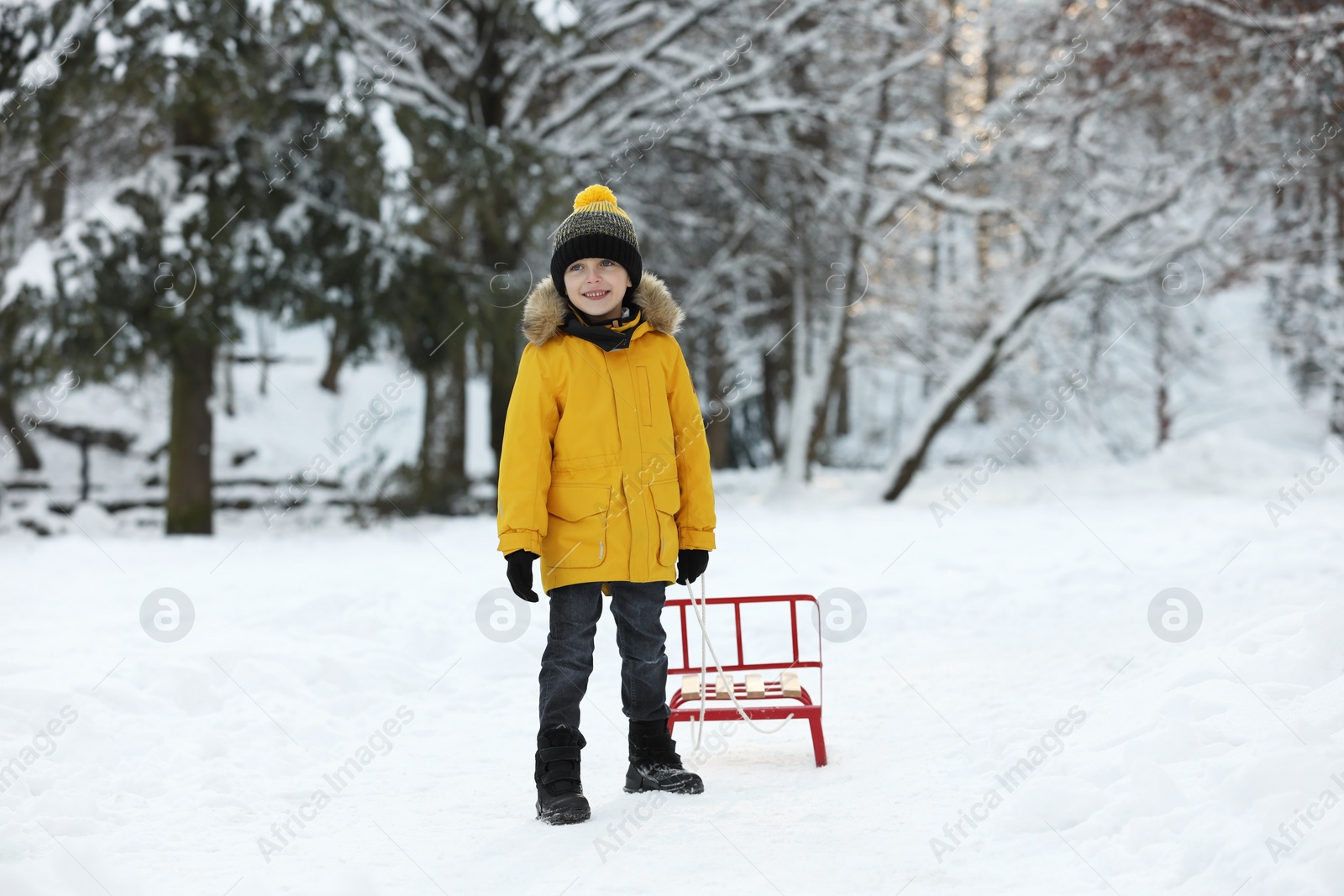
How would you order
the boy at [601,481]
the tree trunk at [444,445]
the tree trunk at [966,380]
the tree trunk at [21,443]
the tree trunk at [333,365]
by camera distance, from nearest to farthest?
1. the boy at [601,481]
2. the tree trunk at [333,365]
3. the tree trunk at [444,445]
4. the tree trunk at [966,380]
5. the tree trunk at [21,443]

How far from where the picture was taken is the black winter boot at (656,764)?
3.29m

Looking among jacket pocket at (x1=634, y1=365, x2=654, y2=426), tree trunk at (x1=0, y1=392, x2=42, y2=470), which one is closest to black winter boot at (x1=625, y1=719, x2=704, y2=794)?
jacket pocket at (x1=634, y1=365, x2=654, y2=426)

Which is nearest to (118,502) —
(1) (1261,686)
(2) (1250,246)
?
(1) (1261,686)

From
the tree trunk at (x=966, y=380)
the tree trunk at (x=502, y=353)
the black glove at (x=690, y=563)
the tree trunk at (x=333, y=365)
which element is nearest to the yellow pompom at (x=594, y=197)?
the black glove at (x=690, y=563)

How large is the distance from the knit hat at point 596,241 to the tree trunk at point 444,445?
24.7 ft

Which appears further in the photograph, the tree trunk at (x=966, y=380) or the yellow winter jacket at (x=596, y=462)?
the tree trunk at (x=966, y=380)

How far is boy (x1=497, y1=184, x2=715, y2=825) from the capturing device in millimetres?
3188

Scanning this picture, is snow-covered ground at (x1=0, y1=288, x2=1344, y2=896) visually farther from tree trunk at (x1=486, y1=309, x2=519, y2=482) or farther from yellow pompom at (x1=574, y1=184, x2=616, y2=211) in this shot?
tree trunk at (x1=486, y1=309, x2=519, y2=482)

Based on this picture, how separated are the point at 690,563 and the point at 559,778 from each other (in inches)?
29.9

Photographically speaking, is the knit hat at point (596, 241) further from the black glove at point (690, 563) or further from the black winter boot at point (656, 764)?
the black winter boot at point (656, 764)

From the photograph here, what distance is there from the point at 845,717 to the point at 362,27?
914 cm

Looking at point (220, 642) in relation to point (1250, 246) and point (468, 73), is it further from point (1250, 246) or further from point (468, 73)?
point (1250, 246)

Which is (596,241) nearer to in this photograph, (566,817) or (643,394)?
(643,394)

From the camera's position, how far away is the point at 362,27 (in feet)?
35.3
